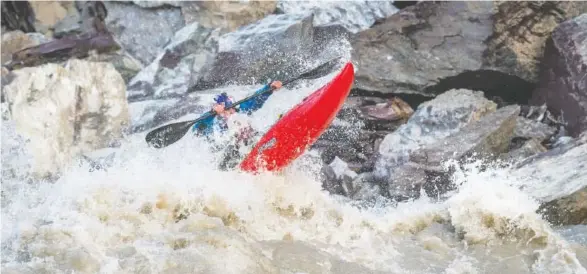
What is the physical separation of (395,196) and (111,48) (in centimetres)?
510

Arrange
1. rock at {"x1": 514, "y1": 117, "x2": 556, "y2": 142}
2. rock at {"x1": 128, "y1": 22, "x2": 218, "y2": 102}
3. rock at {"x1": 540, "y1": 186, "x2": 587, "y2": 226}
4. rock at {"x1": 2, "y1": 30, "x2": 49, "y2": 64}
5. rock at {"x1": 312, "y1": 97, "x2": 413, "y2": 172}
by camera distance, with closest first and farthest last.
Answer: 1. rock at {"x1": 540, "y1": 186, "x2": 587, "y2": 226}
2. rock at {"x1": 514, "y1": 117, "x2": 556, "y2": 142}
3. rock at {"x1": 312, "y1": 97, "x2": 413, "y2": 172}
4. rock at {"x1": 128, "y1": 22, "x2": 218, "y2": 102}
5. rock at {"x1": 2, "y1": 30, "x2": 49, "y2": 64}

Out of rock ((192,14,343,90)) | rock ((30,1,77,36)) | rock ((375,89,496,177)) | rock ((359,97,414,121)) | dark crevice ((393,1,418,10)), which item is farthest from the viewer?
rock ((30,1,77,36))

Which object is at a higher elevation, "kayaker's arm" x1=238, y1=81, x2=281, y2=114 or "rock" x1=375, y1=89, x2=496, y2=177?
"kayaker's arm" x1=238, y1=81, x2=281, y2=114

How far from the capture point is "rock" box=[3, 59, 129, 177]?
6.49m

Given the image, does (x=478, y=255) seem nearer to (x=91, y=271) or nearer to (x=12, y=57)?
(x=91, y=271)

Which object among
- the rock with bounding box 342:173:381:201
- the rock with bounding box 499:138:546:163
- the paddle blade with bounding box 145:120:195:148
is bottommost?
the rock with bounding box 342:173:381:201

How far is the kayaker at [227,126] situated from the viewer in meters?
5.39

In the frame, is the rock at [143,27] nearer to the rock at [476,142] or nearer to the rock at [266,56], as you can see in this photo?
the rock at [266,56]

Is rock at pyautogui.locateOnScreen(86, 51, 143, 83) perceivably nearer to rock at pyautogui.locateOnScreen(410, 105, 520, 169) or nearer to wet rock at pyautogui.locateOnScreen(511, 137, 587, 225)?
rock at pyautogui.locateOnScreen(410, 105, 520, 169)

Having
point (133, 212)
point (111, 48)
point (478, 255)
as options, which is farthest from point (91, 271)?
point (111, 48)

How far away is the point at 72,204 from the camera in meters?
4.58

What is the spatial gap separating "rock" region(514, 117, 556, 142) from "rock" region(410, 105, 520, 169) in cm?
24

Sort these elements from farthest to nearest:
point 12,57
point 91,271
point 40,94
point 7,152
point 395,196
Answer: point 12,57 < point 40,94 < point 7,152 < point 395,196 < point 91,271

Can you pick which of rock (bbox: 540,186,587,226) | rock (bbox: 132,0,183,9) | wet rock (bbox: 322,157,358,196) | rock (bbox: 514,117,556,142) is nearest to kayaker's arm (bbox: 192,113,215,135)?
wet rock (bbox: 322,157,358,196)
